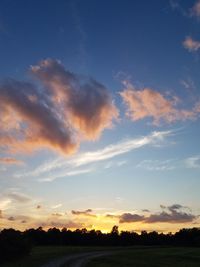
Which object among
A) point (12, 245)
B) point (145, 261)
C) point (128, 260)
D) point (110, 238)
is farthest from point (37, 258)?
point (110, 238)

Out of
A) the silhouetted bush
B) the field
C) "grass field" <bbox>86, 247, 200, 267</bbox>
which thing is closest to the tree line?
the field

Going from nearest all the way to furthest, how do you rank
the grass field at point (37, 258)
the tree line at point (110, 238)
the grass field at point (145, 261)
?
the grass field at point (37, 258) → the grass field at point (145, 261) → the tree line at point (110, 238)

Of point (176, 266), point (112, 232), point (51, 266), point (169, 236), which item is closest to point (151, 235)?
point (169, 236)

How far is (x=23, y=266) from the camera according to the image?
55625 mm

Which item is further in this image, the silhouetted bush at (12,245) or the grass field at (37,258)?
the silhouetted bush at (12,245)

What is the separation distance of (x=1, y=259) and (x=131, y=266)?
65.2ft

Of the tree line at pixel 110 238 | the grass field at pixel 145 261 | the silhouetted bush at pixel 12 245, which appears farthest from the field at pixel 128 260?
→ the tree line at pixel 110 238

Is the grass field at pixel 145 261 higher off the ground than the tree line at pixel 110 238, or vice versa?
the tree line at pixel 110 238

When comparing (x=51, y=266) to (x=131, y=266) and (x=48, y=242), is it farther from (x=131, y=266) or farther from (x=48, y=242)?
(x=48, y=242)

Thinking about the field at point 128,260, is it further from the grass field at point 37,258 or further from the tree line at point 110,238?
the tree line at point 110,238

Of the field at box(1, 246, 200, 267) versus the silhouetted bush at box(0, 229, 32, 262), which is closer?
the field at box(1, 246, 200, 267)

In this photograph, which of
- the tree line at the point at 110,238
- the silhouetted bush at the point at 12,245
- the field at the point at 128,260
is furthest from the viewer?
the tree line at the point at 110,238

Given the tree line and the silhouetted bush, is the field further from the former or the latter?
the tree line

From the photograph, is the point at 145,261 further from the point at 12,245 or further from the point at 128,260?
the point at 12,245
